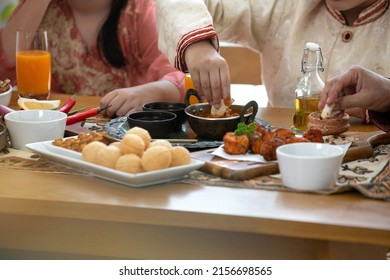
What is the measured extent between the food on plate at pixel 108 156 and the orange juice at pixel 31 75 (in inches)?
37.6

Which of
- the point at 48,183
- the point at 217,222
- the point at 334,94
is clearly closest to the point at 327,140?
the point at 334,94

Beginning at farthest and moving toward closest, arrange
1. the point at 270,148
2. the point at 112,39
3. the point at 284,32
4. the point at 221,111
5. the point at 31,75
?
the point at 112,39, the point at 284,32, the point at 31,75, the point at 221,111, the point at 270,148

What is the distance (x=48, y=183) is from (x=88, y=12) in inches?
56.7

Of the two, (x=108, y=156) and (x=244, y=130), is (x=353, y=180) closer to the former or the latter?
(x=244, y=130)

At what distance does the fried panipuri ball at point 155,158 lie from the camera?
129cm

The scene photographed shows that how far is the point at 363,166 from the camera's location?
1.42 meters

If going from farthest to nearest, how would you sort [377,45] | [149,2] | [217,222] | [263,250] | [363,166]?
[149,2] → [377,45] → [363,166] → [263,250] → [217,222]

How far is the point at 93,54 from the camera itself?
265cm

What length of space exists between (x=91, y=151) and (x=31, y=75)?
3.19 ft

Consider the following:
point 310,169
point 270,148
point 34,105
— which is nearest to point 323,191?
point 310,169

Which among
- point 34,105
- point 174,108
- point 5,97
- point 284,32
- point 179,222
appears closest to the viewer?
point 179,222

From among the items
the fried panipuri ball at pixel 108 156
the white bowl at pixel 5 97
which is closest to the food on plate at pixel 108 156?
the fried panipuri ball at pixel 108 156

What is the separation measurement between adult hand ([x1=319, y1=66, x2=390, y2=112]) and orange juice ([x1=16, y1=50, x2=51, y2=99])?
1.04m

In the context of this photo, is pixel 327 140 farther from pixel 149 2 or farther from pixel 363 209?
pixel 149 2
